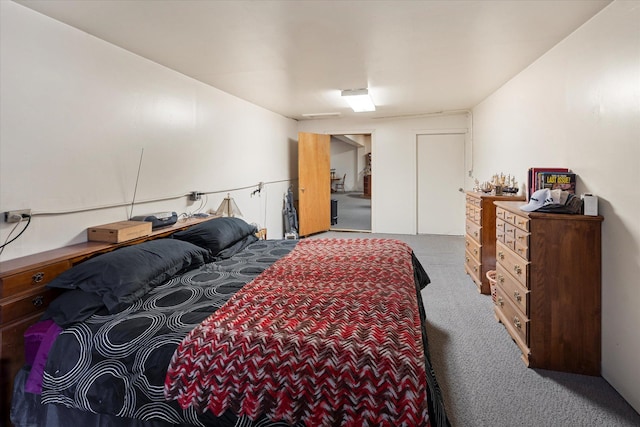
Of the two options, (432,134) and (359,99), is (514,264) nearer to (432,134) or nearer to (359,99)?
(359,99)

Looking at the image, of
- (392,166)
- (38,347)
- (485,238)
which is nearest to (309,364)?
(38,347)

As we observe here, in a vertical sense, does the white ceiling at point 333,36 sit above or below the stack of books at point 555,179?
above

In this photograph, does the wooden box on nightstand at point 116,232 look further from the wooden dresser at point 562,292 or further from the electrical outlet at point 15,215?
the wooden dresser at point 562,292

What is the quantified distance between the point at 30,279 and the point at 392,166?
593 cm

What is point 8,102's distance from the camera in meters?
1.98

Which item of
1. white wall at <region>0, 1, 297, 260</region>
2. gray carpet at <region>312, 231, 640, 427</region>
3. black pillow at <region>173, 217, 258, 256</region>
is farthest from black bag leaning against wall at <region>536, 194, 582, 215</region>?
white wall at <region>0, 1, 297, 260</region>

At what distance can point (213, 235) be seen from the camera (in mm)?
2879

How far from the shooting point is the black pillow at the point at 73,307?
1.70 metres

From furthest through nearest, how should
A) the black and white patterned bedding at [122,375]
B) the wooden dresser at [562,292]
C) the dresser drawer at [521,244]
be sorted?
the dresser drawer at [521,244] < the wooden dresser at [562,292] < the black and white patterned bedding at [122,375]

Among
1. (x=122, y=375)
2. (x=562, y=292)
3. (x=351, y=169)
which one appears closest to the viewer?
(x=122, y=375)

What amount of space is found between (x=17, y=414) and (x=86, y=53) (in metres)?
2.23

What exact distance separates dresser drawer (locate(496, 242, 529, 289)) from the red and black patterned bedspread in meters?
1.08

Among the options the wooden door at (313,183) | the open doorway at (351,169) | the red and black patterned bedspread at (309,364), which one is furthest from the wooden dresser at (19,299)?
the open doorway at (351,169)

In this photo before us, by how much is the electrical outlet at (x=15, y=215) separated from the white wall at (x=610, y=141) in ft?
11.3
